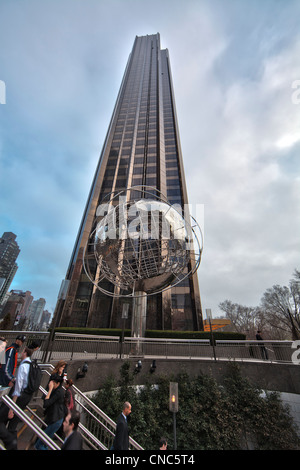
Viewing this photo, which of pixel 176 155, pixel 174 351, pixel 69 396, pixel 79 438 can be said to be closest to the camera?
pixel 79 438

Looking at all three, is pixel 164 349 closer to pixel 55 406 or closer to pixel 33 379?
pixel 55 406

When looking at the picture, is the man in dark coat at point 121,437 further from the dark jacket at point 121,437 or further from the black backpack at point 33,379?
the black backpack at point 33,379

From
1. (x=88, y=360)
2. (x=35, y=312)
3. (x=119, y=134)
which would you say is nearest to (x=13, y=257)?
(x=35, y=312)

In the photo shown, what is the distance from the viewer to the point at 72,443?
2.65 metres

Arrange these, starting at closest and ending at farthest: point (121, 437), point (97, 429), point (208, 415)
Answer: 1. point (121, 437)
2. point (97, 429)
3. point (208, 415)

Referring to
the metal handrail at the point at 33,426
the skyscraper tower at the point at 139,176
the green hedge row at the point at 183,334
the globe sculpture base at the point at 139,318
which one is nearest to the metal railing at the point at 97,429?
the metal handrail at the point at 33,426

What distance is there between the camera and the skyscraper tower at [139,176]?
22250 millimetres

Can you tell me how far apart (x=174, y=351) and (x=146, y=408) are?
10.6 feet

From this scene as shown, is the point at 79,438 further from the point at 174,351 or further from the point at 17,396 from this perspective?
the point at 174,351

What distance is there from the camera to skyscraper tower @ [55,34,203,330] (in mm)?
22250

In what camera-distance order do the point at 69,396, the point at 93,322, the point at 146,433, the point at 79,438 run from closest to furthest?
the point at 79,438
the point at 69,396
the point at 146,433
the point at 93,322

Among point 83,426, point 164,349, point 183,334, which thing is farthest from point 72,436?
point 183,334

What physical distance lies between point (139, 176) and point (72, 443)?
106 ft

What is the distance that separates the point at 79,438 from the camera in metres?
2.77
